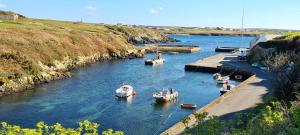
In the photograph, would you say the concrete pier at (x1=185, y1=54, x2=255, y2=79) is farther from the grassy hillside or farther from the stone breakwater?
the grassy hillside

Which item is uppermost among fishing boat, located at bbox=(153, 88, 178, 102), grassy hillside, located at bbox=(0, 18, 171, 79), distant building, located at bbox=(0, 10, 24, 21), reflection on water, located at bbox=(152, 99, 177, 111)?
distant building, located at bbox=(0, 10, 24, 21)

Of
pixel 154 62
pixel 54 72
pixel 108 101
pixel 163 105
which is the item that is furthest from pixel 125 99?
pixel 154 62

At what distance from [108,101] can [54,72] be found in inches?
978

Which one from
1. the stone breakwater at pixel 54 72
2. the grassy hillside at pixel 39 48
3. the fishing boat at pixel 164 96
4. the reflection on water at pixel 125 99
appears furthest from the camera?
the grassy hillside at pixel 39 48

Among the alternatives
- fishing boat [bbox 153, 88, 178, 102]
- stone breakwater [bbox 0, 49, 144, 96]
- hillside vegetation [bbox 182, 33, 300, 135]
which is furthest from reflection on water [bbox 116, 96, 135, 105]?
hillside vegetation [bbox 182, 33, 300, 135]

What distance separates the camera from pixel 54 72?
81250 mm

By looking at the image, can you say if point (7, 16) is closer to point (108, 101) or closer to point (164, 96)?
point (108, 101)

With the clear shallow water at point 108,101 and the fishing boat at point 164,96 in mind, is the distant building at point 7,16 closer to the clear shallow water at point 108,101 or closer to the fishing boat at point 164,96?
the clear shallow water at point 108,101

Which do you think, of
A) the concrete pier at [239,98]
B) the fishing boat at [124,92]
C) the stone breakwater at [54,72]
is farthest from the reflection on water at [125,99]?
the stone breakwater at [54,72]

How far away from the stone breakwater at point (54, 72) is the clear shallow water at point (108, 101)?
2008mm

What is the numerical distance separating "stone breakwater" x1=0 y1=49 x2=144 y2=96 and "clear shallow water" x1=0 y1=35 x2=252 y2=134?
2.01 m

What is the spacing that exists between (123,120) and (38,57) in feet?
141

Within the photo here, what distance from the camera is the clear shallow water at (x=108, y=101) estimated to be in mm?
48562

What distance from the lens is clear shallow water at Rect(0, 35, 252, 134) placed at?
48.6 meters
